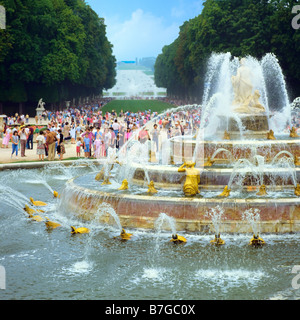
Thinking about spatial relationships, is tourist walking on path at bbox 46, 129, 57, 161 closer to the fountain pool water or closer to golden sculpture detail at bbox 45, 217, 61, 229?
the fountain pool water

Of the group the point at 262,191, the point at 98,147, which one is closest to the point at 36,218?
the point at 262,191

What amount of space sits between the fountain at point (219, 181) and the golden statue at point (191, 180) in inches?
0.9

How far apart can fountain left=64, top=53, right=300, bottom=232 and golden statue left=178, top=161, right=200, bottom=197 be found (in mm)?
23

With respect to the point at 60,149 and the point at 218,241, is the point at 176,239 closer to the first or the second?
the point at 218,241

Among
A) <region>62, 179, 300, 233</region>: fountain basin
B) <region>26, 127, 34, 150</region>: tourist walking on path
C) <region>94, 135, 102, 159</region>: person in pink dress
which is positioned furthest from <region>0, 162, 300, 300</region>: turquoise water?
<region>26, 127, 34, 150</region>: tourist walking on path

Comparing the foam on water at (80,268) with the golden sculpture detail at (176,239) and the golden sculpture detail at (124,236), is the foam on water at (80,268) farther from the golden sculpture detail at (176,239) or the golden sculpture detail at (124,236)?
the golden sculpture detail at (176,239)

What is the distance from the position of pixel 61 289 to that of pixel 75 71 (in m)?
54.3

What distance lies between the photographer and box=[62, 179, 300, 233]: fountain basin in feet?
42.7

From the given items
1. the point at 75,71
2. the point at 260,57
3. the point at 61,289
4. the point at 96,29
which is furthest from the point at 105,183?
the point at 96,29

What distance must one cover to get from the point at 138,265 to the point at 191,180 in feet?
12.7

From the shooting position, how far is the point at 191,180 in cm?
1448
